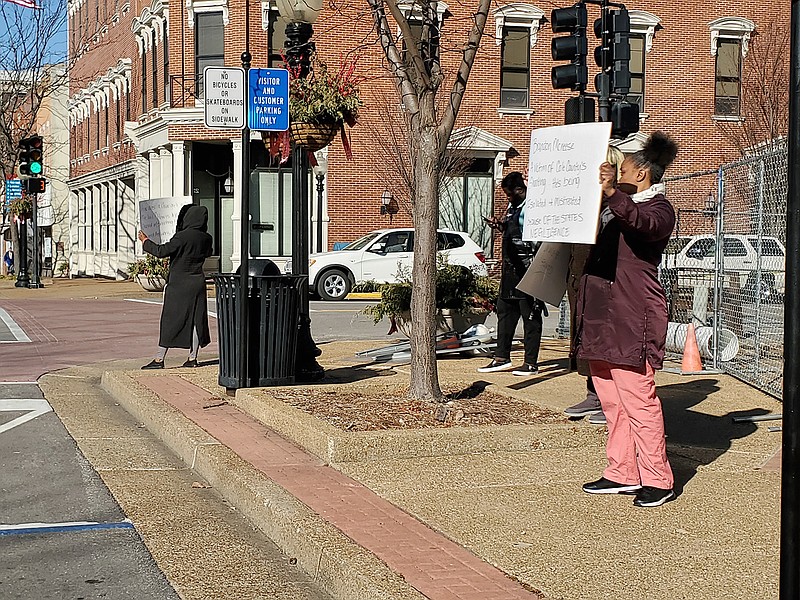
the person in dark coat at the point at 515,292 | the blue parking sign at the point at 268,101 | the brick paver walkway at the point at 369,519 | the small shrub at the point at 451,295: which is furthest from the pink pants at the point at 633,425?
the small shrub at the point at 451,295

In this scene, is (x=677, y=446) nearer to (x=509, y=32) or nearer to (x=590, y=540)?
(x=590, y=540)

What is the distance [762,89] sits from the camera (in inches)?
1211

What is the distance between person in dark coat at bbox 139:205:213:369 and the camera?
38.2 feet

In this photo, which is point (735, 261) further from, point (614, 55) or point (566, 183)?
point (566, 183)

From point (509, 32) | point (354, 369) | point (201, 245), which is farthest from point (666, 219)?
point (509, 32)

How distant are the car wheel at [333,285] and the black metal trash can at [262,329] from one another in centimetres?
1722

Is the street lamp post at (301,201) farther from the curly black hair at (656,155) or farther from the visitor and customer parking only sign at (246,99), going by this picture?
the curly black hair at (656,155)

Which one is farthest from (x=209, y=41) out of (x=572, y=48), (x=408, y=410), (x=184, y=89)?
(x=408, y=410)

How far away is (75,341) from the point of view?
A: 52.6 feet

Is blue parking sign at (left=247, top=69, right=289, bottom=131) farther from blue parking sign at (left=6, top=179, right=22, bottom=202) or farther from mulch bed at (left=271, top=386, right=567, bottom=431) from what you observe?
blue parking sign at (left=6, top=179, right=22, bottom=202)

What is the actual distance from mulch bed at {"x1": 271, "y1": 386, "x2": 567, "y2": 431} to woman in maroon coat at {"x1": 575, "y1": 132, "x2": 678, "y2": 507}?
1.52 m

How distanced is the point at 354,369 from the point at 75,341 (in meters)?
6.25

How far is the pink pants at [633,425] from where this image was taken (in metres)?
5.77

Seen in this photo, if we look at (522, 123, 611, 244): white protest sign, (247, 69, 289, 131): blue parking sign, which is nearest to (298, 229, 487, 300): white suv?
(247, 69, 289, 131): blue parking sign
